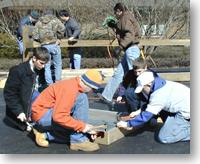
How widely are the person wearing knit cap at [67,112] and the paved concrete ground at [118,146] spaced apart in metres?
0.08

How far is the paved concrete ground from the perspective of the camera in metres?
3.80

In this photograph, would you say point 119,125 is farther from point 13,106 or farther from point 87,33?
point 87,33

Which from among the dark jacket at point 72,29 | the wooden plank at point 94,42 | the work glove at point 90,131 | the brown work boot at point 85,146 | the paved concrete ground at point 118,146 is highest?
the dark jacket at point 72,29

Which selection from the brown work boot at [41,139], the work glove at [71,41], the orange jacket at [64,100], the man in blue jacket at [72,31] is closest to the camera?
the orange jacket at [64,100]

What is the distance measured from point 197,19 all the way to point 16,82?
1800mm

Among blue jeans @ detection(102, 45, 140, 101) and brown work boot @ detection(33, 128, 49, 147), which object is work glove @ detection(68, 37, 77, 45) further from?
brown work boot @ detection(33, 128, 49, 147)

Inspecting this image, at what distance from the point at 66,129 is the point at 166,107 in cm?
92

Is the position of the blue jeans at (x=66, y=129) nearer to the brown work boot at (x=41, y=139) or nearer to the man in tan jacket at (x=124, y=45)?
the brown work boot at (x=41, y=139)

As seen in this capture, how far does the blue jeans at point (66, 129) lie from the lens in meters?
3.78

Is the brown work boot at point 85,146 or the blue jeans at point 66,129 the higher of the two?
A: the blue jeans at point 66,129

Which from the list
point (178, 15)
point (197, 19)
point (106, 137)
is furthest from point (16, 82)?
point (178, 15)

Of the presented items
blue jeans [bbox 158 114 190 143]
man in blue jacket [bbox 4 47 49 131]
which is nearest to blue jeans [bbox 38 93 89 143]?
man in blue jacket [bbox 4 47 49 131]

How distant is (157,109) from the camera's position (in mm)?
3830

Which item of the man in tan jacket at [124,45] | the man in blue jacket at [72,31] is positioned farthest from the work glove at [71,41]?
the man in tan jacket at [124,45]
